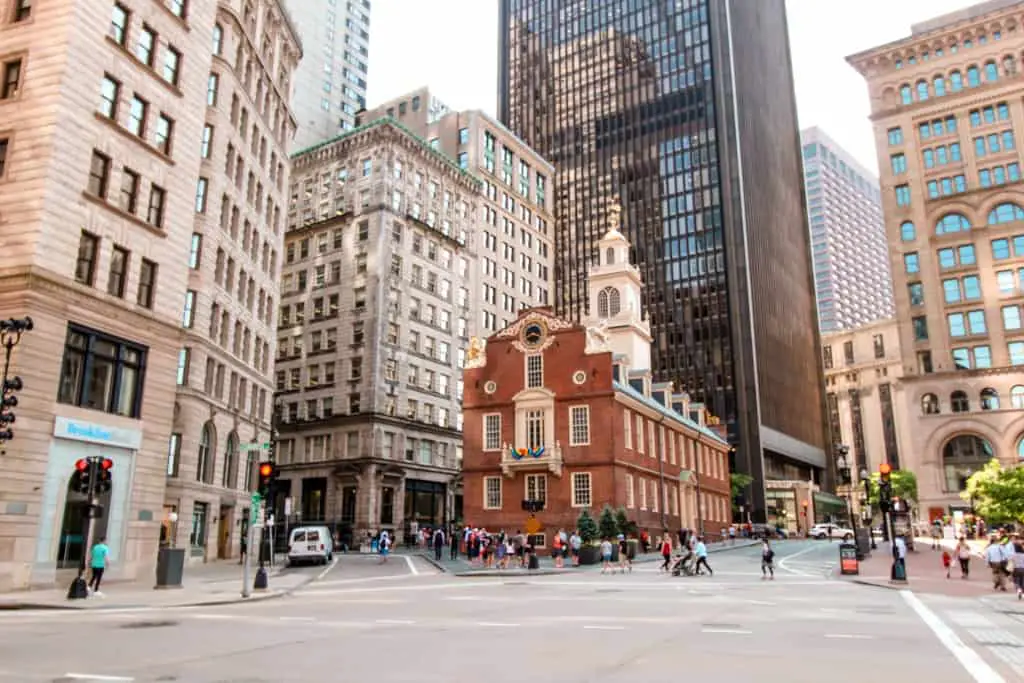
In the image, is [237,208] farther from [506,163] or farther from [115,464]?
[506,163]

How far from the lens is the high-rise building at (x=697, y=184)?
118 metres

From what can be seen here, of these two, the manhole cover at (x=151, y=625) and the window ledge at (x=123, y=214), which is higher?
the window ledge at (x=123, y=214)

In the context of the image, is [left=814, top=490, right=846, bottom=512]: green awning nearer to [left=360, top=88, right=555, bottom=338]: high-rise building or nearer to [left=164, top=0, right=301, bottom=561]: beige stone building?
[left=360, top=88, right=555, bottom=338]: high-rise building

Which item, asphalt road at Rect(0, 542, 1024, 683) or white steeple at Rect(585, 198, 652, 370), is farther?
white steeple at Rect(585, 198, 652, 370)

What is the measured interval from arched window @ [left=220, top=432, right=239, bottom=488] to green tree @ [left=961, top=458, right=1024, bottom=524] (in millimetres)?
49857

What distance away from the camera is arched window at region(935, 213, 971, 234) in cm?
7619

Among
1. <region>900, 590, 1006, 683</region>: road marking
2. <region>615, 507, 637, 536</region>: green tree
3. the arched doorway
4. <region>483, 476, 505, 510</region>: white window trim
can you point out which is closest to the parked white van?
<region>483, 476, 505, 510</region>: white window trim

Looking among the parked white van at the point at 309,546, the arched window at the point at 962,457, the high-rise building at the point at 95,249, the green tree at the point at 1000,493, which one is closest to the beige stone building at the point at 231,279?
the high-rise building at the point at 95,249

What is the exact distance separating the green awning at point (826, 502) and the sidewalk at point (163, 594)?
10453cm

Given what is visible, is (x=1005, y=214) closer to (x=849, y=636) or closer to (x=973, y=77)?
(x=973, y=77)

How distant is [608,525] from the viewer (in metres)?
43.6

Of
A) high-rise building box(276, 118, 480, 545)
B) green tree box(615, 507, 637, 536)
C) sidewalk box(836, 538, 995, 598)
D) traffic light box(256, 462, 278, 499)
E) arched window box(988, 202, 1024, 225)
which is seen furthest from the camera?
arched window box(988, 202, 1024, 225)

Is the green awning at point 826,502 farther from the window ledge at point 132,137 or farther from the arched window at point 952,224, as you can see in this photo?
the window ledge at point 132,137

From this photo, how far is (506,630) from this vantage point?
1495cm
